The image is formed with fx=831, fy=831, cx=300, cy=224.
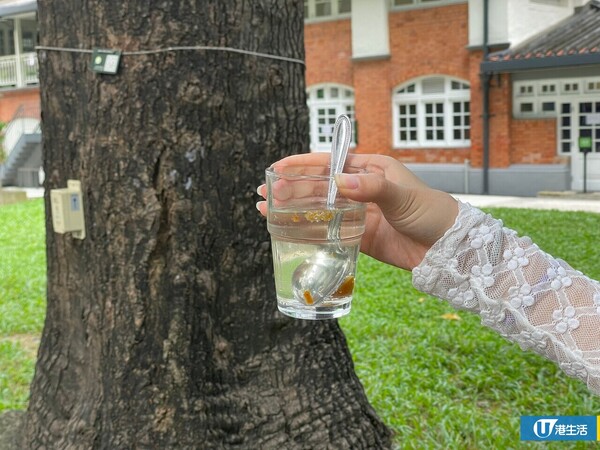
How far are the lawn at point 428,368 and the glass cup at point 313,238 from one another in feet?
7.34

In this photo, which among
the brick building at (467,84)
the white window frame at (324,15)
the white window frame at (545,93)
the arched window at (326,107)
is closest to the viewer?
the white window frame at (545,93)

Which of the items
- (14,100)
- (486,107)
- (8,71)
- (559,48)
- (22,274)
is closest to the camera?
(22,274)

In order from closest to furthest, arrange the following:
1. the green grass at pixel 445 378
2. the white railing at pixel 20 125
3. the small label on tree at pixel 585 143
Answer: the green grass at pixel 445 378 → the small label on tree at pixel 585 143 → the white railing at pixel 20 125

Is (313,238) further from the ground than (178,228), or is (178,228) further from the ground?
(313,238)

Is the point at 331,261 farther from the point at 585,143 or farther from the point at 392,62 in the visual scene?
the point at 392,62

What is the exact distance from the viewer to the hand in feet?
5.53

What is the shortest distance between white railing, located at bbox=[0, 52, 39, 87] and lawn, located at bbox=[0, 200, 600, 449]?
61.0ft

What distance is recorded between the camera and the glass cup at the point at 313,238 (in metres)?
1.64

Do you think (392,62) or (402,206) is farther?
(392,62)

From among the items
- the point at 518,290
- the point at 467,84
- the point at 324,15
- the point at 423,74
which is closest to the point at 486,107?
the point at 467,84

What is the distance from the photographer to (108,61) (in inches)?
113

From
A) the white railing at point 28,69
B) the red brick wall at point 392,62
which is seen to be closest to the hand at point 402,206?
the red brick wall at point 392,62

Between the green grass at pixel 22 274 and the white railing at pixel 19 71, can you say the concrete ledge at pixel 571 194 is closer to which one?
the green grass at pixel 22 274

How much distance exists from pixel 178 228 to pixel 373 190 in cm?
143
